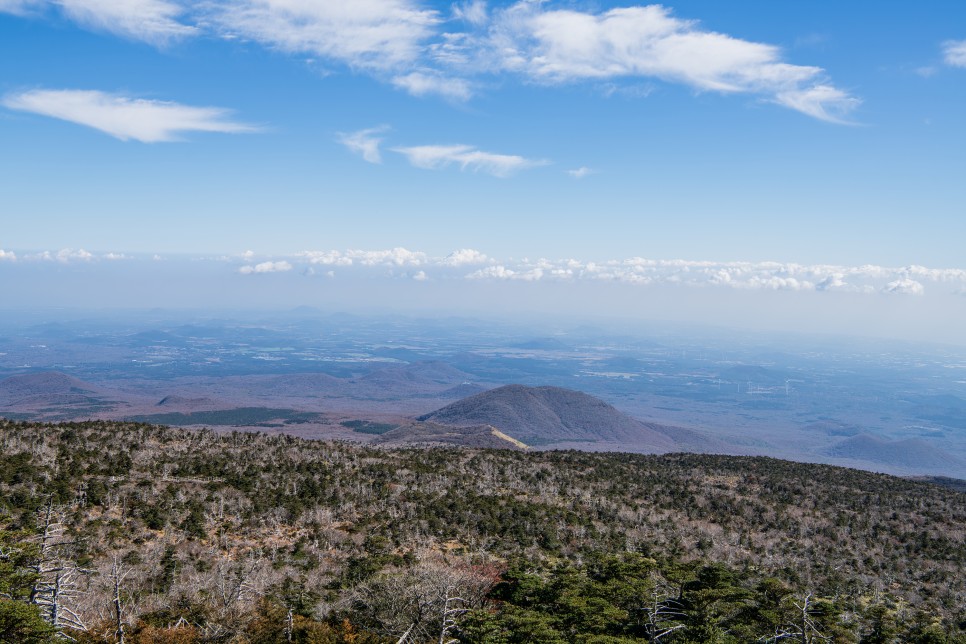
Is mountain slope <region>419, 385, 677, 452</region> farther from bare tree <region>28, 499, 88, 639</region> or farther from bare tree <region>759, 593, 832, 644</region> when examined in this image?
bare tree <region>28, 499, 88, 639</region>

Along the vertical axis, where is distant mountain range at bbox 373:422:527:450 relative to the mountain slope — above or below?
above

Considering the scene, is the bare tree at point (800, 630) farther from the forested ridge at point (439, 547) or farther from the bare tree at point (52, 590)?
the bare tree at point (52, 590)

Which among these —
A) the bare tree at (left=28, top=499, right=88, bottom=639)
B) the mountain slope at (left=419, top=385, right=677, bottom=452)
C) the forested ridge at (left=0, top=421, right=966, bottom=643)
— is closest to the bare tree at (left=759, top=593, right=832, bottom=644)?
the forested ridge at (left=0, top=421, right=966, bottom=643)

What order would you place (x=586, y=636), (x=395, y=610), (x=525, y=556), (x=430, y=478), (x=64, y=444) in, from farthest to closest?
(x=430, y=478)
(x=64, y=444)
(x=525, y=556)
(x=395, y=610)
(x=586, y=636)

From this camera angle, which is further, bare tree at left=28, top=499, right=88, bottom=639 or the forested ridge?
the forested ridge

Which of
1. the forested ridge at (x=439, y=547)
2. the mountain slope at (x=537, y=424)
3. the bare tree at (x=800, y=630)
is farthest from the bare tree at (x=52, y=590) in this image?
the mountain slope at (x=537, y=424)

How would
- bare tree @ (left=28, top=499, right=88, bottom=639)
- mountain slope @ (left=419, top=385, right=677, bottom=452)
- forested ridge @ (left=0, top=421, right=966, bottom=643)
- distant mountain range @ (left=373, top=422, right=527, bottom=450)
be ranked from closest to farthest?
bare tree @ (left=28, top=499, right=88, bottom=639) < forested ridge @ (left=0, top=421, right=966, bottom=643) < distant mountain range @ (left=373, top=422, right=527, bottom=450) < mountain slope @ (left=419, top=385, right=677, bottom=452)

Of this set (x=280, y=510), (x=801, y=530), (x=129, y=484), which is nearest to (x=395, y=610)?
(x=280, y=510)

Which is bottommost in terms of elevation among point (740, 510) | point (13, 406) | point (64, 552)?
point (13, 406)

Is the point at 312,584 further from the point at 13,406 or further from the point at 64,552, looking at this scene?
the point at 13,406
